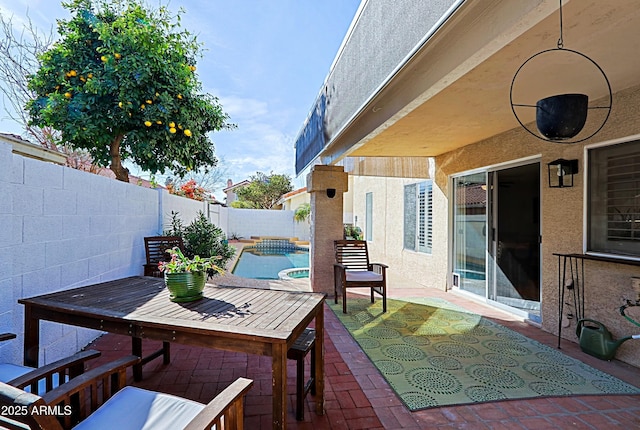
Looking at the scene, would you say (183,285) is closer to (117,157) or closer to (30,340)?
(30,340)

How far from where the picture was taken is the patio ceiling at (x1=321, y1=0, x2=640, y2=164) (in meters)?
1.86

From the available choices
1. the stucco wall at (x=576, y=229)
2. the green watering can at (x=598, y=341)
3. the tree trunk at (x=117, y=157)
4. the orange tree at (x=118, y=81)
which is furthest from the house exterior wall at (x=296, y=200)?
the green watering can at (x=598, y=341)

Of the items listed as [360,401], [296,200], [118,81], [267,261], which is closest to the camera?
[360,401]

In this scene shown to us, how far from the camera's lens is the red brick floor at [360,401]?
89.5 inches

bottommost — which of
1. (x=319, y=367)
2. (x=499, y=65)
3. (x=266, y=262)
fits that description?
(x=266, y=262)

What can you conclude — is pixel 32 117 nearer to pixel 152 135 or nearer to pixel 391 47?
pixel 152 135

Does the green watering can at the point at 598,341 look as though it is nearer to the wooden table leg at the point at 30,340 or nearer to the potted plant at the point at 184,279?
the potted plant at the point at 184,279

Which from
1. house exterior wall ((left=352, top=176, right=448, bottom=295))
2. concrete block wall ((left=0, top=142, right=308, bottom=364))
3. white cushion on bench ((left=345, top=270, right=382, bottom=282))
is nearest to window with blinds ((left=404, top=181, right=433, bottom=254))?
house exterior wall ((left=352, top=176, right=448, bottom=295))

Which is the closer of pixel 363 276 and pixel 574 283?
pixel 574 283

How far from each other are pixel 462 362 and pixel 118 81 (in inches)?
222

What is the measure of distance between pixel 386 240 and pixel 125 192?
673 centimetres

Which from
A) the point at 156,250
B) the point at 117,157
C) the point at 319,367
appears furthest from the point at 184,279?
the point at 117,157

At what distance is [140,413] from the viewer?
62.4 inches

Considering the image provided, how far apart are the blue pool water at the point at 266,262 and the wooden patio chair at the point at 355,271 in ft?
13.0
